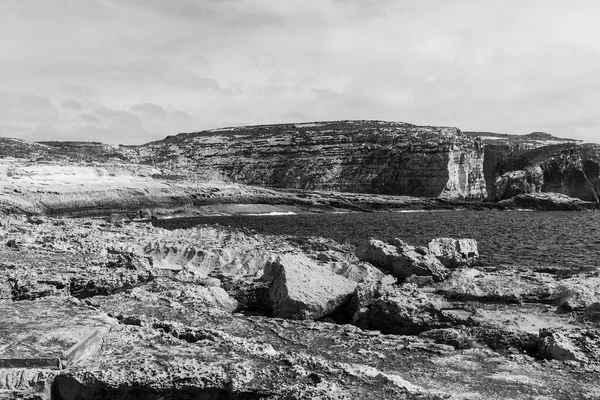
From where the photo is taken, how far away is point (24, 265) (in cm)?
1246

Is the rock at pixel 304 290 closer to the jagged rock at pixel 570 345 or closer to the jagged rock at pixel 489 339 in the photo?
the jagged rock at pixel 489 339

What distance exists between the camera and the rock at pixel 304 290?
12156mm

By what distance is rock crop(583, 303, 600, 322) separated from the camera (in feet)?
39.3

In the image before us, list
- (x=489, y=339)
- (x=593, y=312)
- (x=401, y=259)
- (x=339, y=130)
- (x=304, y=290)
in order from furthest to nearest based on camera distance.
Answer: (x=339, y=130) → (x=401, y=259) → (x=304, y=290) → (x=593, y=312) → (x=489, y=339)

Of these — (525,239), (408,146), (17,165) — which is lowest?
(525,239)

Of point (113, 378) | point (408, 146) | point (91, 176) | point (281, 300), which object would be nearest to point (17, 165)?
point (91, 176)

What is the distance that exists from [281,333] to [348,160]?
12301cm

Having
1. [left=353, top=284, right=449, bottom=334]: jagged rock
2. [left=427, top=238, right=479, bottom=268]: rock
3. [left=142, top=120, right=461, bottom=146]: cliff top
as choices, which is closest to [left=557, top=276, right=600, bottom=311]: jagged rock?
[left=353, top=284, right=449, bottom=334]: jagged rock

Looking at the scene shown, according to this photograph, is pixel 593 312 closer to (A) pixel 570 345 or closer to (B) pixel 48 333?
(A) pixel 570 345

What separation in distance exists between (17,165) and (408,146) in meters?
87.5

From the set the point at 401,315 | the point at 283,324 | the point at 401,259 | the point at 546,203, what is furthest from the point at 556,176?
the point at 283,324

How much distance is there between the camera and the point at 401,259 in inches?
779

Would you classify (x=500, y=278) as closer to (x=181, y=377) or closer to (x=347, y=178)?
(x=181, y=377)

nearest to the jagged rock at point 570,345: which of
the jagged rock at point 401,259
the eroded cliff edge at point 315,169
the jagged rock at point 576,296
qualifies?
the jagged rock at point 576,296
